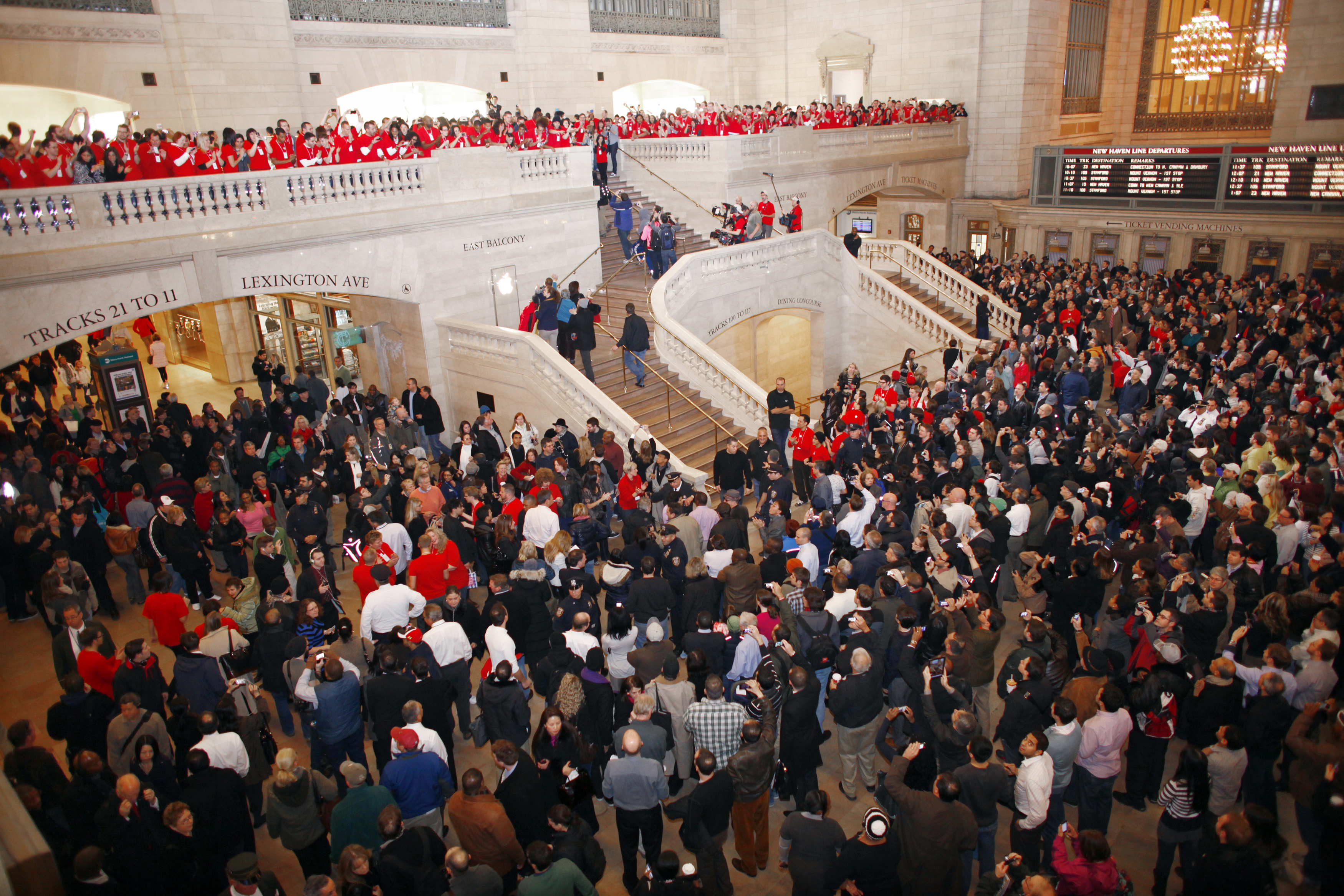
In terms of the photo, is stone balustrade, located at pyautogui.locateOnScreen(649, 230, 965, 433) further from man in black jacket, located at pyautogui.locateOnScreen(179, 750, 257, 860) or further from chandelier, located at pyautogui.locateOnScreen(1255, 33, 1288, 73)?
chandelier, located at pyautogui.locateOnScreen(1255, 33, 1288, 73)

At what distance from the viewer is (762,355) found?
2350 centimetres

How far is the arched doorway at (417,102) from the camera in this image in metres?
24.0

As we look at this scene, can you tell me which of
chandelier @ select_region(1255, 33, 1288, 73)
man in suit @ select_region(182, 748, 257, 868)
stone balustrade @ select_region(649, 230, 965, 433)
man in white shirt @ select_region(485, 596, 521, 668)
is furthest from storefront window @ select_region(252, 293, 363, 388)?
chandelier @ select_region(1255, 33, 1288, 73)

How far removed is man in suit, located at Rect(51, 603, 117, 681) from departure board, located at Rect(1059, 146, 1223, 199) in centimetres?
2452

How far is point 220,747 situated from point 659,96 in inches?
1138

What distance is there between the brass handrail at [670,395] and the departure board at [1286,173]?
15.4 meters

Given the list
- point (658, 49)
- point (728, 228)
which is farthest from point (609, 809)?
point (658, 49)

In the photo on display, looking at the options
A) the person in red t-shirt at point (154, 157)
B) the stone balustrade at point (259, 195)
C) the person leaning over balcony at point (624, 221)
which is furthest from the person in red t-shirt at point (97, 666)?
the person leaning over balcony at point (624, 221)

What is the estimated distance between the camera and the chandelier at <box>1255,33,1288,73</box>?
26.1 metres

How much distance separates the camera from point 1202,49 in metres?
27.0

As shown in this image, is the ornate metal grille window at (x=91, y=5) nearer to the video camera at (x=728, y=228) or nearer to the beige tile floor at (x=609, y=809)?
the beige tile floor at (x=609, y=809)

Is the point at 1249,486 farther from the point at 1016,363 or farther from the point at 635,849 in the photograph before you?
the point at 635,849

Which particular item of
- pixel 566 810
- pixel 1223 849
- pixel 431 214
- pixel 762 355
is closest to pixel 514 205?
pixel 431 214

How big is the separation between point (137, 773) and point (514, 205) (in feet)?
42.4
